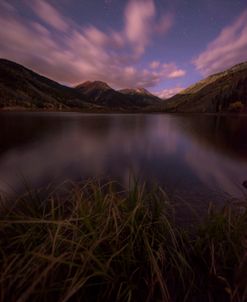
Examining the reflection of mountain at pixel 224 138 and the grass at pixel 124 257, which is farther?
the reflection of mountain at pixel 224 138

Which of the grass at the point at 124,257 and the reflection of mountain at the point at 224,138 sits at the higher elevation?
the grass at the point at 124,257

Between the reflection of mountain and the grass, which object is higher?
the grass

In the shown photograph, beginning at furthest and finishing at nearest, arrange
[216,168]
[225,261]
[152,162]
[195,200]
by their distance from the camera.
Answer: [152,162], [216,168], [195,200], [225,261]

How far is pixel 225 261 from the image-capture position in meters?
2.61

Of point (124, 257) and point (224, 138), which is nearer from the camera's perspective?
point (124, 257)

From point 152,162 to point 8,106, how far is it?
159213 mm

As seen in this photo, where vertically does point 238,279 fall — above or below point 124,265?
below

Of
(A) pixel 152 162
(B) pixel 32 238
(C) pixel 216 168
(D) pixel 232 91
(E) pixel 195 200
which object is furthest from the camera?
(D) pixel 232 91

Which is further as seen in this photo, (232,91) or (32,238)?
(232,91)

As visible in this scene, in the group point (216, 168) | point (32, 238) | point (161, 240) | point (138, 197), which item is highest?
point (138, 197)

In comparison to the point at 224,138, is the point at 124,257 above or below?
above

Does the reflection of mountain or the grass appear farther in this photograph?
the reflection of mountain

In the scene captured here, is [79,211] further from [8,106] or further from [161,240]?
[8,106]

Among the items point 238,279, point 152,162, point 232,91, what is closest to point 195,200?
point 238,279
